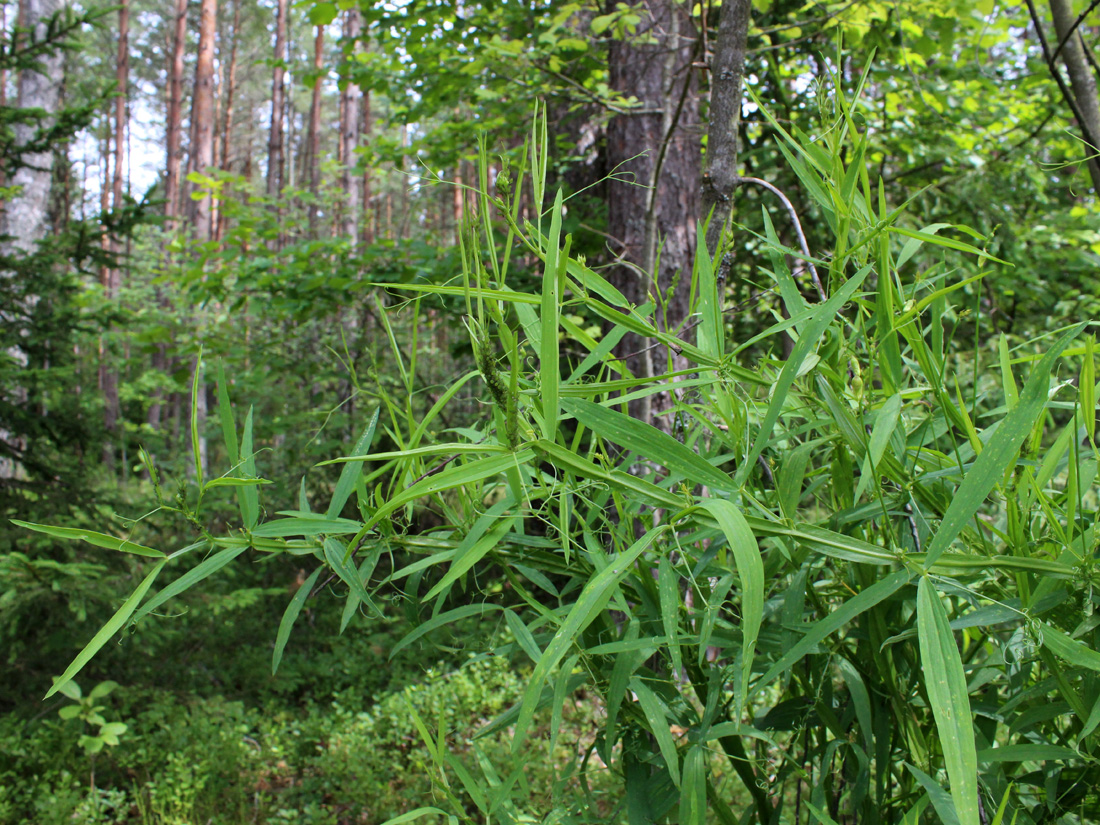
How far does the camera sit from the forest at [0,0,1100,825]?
1.54 feet

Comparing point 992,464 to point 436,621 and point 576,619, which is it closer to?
point 576,619

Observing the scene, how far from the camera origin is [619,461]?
0.84 metres

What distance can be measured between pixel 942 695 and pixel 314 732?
11.4 ft

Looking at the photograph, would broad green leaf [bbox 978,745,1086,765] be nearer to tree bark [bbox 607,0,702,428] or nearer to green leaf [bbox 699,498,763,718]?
green leaf [bbox 699,498,763,718]

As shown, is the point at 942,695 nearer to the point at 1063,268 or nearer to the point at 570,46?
the point at 570,46

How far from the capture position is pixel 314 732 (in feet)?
10.8

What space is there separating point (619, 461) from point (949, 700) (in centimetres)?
49

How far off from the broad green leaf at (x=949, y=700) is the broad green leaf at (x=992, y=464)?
1.2 inches

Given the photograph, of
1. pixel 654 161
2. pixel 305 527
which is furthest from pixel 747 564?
pixel 654 161

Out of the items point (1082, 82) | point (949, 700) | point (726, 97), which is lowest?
point (949, 700)

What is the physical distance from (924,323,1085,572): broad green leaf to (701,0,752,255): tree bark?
0.50 metres

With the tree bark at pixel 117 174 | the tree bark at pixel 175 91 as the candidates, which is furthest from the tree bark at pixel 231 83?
the tree bark at pixel 117 174

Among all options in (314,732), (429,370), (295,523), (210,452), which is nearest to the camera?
(295,523)

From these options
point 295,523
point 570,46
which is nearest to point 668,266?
point 570,46
